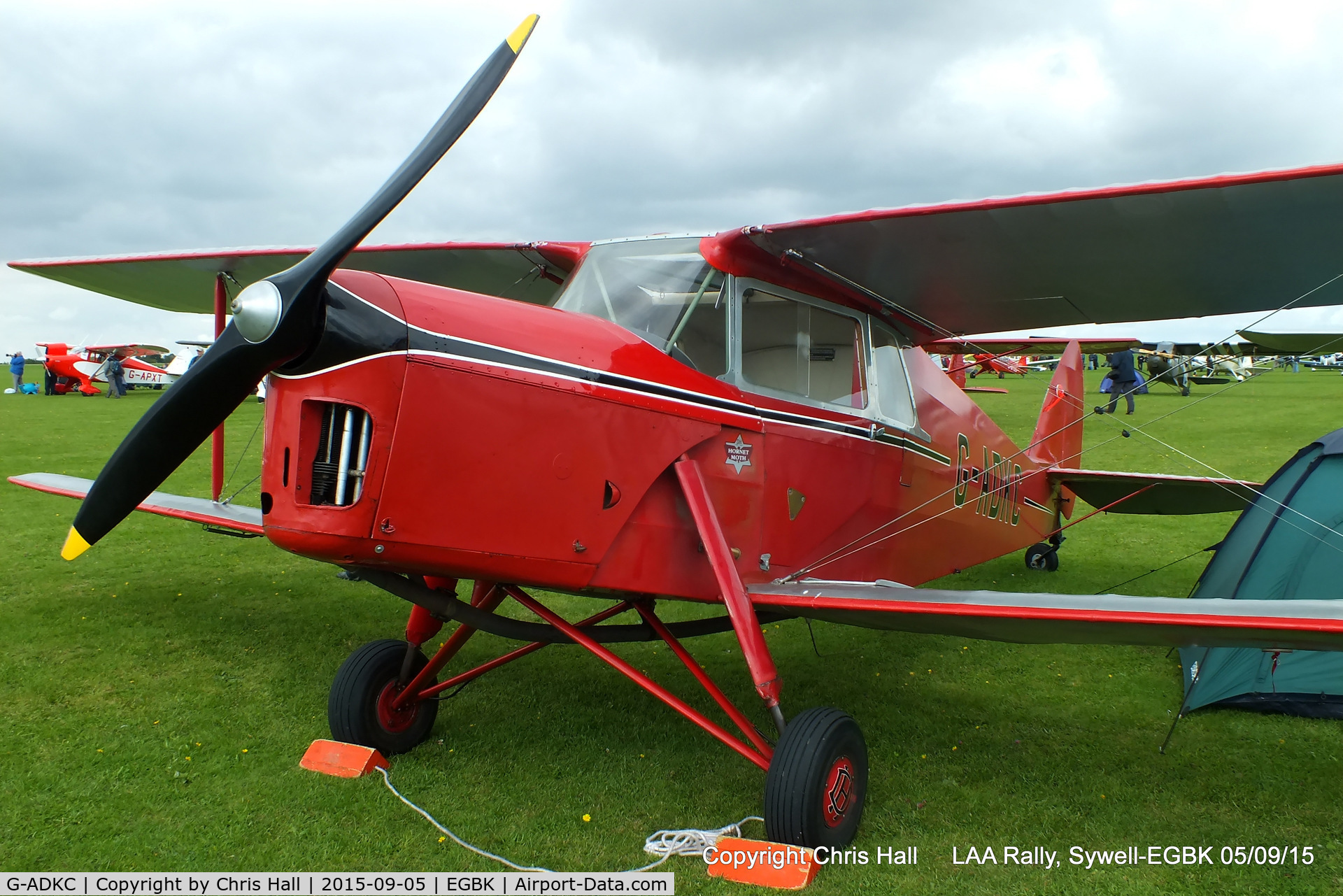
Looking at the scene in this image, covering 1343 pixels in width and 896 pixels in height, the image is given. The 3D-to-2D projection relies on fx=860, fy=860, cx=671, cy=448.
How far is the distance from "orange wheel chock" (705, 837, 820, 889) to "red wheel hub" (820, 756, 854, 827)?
0.20m

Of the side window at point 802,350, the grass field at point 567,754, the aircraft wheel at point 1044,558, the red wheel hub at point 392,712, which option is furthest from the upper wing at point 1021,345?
the red wheel hub at point 392,712

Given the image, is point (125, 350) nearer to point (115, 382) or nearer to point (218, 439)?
point (115, 382)

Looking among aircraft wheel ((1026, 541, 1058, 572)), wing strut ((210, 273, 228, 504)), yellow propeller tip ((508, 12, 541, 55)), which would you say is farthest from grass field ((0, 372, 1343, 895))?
yellow propeller tip ((508, 12, 541, 55))

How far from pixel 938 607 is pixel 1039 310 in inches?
95.0

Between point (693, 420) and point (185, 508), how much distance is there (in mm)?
3826

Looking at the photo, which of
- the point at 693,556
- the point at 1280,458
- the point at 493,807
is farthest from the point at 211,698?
the point at 1280,458

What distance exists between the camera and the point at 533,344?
10.9ft

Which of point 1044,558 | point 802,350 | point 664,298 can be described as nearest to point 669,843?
point 664,298

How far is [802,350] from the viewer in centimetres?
470

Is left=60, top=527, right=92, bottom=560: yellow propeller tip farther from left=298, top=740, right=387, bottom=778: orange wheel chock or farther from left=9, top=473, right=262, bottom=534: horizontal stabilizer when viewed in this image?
left=9, top=473, right=262, bottom=534: horizontal stabilizer

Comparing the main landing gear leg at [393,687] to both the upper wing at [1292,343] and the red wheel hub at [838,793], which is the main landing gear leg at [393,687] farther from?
the upper wing at [1292,343]

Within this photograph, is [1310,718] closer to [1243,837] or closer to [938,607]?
[1243,837]

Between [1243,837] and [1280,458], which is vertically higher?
[1280,458]

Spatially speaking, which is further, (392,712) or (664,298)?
(392,712)
